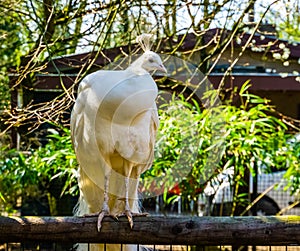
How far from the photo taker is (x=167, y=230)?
75.8 inches

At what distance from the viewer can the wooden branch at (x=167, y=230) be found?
192cm

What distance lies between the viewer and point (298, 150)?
449 centimetres

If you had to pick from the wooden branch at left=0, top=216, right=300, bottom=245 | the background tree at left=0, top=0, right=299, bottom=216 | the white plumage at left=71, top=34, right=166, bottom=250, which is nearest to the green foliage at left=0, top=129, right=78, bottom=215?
the background tree at left=0, top=0, right=299, bottom=216

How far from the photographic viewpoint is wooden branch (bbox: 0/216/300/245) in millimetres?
1915

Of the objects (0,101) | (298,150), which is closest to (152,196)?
(298,150)

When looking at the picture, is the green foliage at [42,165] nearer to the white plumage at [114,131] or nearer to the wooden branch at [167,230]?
the white plumage at [114,131]

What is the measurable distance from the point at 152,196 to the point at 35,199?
6.45ft

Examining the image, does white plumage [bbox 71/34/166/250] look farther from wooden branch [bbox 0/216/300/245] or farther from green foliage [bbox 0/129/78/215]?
green foliage [bbox 0/129/78/215]

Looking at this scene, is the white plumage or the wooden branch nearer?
the wooden branch

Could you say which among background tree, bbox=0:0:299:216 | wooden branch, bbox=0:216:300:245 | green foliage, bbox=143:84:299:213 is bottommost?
wooden branch, bbox=0:216:300:245

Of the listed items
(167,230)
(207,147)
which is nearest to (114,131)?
(167,230)

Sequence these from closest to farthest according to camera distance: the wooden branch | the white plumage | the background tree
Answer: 1. the wooden branch
2. the white plumage
3. the background tree

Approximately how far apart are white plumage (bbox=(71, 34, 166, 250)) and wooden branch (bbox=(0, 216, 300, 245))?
35 cm

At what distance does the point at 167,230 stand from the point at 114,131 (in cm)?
66
